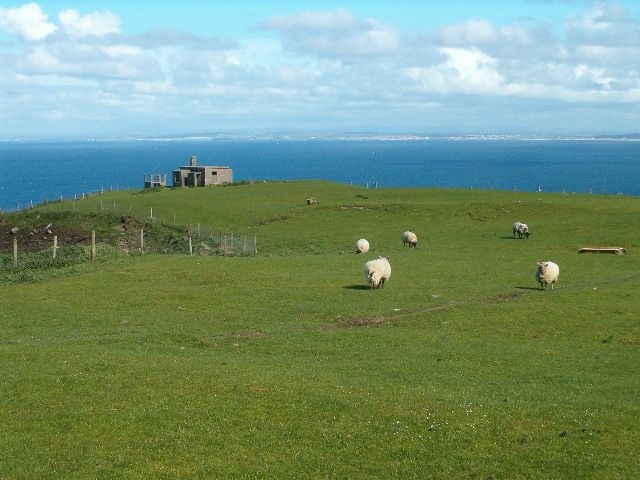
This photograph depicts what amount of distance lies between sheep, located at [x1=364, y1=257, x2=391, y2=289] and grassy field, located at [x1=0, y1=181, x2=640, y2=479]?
105cm

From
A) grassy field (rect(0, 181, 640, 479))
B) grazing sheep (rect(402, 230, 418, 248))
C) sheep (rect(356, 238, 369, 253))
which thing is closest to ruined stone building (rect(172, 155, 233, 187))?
grazing sheep (rect(402, 230, 418, 248))

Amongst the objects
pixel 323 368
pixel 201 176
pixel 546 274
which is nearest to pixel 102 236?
pixel 201 176

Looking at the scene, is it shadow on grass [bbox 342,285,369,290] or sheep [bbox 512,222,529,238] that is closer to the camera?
shadow on grass [bbox 342,285,369,290]

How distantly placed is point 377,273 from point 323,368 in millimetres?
17699

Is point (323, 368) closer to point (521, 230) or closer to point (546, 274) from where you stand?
point (546, 274)

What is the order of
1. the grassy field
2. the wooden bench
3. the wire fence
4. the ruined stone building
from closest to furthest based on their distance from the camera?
the grassy field
the wooden bench
the wire fence
the ruined stone building

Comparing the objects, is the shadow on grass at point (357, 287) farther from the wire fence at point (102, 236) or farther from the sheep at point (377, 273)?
the wire fence at point (102, 236)

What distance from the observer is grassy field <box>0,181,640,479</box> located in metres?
18.5

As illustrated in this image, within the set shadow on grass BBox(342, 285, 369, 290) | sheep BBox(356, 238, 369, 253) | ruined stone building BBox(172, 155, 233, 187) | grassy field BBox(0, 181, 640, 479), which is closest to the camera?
grassy field BBox(0, 181, 640, 479)

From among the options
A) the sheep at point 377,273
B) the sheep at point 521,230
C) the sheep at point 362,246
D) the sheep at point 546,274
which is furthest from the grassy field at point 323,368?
the sheep at point 521,230

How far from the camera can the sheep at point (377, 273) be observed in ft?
146

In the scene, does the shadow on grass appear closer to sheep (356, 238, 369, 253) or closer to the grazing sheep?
sheep (356, 238, 369, 253)

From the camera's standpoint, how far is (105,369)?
25703 mm

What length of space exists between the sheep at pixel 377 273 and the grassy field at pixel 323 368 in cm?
105
